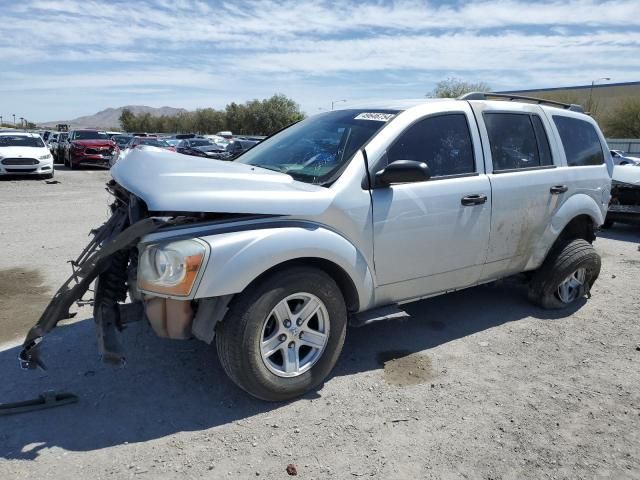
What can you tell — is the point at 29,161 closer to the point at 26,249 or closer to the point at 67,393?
the point at 26,249

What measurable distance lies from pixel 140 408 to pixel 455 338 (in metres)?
2.59

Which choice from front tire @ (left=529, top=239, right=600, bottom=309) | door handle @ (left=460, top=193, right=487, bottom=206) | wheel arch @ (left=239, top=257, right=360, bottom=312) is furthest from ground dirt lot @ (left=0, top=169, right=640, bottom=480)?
door handle @ (left=460, top=193, right=487, bottom=206)

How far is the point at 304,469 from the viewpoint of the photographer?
111 inches

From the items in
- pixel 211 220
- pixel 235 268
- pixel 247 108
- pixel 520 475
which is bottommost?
pixel 520 475

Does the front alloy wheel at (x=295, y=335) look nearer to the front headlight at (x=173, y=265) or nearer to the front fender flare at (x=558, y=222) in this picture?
the front headlight at (x=173, y=265)

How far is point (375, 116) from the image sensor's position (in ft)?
13.4

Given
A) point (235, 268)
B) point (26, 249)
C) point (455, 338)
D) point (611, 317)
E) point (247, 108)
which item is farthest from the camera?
point (247, 108)

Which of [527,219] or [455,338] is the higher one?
[527,219]

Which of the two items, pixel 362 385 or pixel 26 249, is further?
pixel 26 249

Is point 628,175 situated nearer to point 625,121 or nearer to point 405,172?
point 405,172

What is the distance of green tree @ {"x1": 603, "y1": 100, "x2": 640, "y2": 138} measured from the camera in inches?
1980

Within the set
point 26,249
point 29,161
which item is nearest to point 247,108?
point 29,161

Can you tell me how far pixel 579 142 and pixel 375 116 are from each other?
8.16ft

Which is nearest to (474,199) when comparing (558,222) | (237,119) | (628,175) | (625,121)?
(558,222)
